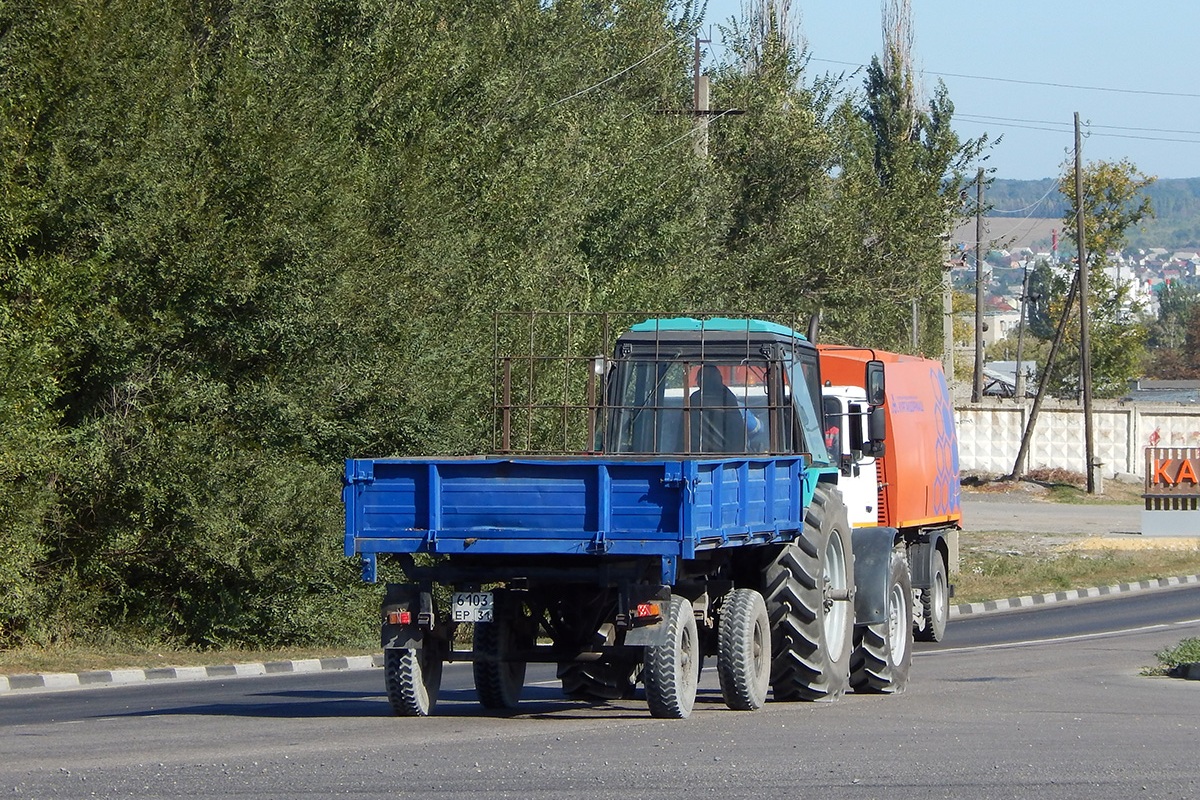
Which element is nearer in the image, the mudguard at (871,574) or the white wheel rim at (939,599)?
the mudguard at (871,574)

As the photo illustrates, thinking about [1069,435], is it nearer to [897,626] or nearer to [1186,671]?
[1186,671]

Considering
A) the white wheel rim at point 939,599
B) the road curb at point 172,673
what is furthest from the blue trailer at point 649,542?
the white wheel rim at point 939,599

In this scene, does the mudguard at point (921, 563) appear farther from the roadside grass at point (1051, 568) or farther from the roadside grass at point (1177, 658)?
the roadside grass at point (1051, 568)

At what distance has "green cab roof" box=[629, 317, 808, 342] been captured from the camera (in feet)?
44.2

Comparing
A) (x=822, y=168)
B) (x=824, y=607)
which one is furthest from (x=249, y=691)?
(x=822, y=168)

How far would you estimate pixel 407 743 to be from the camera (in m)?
9.71

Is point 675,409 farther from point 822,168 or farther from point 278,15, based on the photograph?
point 822,168

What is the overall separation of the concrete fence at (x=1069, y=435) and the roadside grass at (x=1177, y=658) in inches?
1681

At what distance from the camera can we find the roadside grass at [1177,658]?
15.7m

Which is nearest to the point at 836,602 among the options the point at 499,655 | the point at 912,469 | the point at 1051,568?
the point at 499,655

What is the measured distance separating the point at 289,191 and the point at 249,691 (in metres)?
6.03

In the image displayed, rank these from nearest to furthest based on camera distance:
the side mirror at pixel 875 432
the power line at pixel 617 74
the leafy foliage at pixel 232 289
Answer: the side mirror at pixel 875 432 → the leafy foliage at pixel 232 289 → the power line at pixel 617 74

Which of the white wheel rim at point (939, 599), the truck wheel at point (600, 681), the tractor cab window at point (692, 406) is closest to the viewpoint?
the truck wheel at point (600, 681)

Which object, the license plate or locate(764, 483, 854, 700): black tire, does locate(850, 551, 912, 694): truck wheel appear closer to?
locate(764, 483, 854, 700): black tire
